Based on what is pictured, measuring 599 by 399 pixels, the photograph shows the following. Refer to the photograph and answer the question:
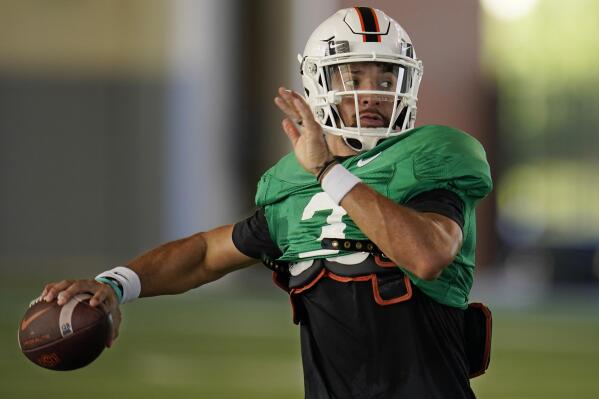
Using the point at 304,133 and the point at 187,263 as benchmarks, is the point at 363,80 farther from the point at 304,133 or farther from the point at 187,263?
the point at 187,263

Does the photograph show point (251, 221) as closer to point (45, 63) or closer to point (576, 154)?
point (45, 63)

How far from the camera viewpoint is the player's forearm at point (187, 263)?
3525 millimetres

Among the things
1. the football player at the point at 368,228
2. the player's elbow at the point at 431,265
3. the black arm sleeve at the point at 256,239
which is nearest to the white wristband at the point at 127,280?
the football player at the point at 368,228

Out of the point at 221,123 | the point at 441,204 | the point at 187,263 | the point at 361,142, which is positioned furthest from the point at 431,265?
the point at 221,123

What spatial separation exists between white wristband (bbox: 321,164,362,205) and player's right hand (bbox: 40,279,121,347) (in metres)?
0.72

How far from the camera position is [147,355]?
798 cm

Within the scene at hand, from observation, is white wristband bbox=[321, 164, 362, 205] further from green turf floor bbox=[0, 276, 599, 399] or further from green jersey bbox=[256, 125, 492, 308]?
green turf floor bbox=[0, 276, 599, 399]

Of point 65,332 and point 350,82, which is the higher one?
point 350,82

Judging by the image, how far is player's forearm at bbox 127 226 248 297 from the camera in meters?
3.53

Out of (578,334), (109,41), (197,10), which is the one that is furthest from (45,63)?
(578,334)

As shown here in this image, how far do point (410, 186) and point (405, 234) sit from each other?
0.26 m

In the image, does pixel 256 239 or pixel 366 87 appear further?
pixel 256 239

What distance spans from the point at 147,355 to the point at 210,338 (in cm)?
77

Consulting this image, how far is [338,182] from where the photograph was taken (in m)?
2.91
